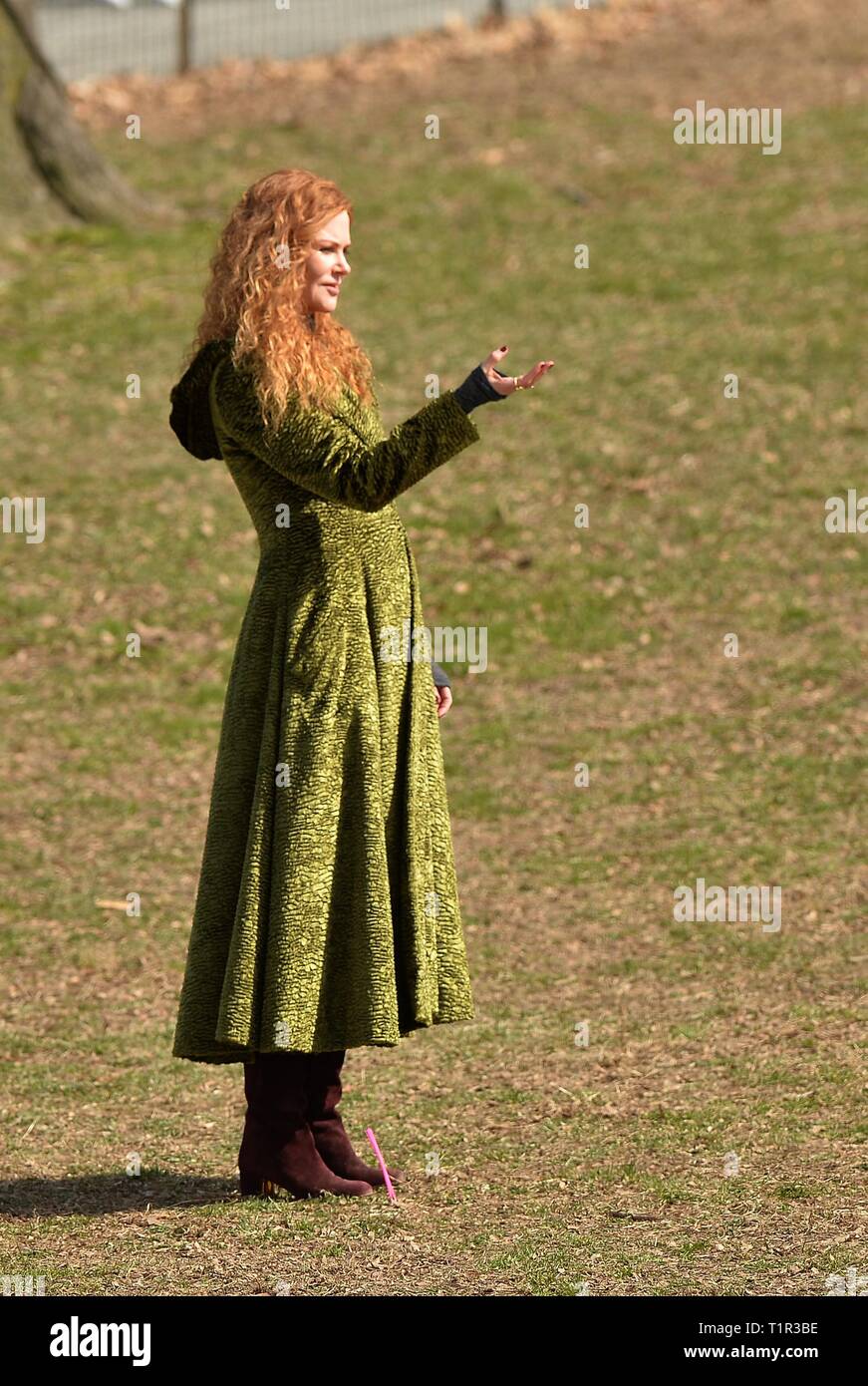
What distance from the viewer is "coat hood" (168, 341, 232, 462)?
4.71 meters

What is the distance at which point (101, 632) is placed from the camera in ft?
32.0

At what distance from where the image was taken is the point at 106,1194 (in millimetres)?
5129

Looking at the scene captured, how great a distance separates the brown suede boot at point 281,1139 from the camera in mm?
4770

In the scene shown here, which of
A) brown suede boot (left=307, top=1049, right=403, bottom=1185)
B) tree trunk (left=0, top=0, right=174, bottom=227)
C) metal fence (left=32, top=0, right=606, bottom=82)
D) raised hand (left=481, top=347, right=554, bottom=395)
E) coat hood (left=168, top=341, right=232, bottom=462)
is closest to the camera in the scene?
raised hand (left=481, top=347, right=554, bottom=395)

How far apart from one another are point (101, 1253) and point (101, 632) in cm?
547

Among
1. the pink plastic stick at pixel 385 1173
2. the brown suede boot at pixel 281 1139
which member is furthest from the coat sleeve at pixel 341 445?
the pink plastic stick at pixel 385 1173

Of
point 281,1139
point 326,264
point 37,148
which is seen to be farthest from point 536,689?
point 37,148

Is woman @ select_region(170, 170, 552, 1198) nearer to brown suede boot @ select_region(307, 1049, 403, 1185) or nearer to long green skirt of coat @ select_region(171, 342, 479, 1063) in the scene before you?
long green skirt of coat @ select_region(171, 342, 479, 1063)

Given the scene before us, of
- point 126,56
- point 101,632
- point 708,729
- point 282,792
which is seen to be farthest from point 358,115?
point 282,792

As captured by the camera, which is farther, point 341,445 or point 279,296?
point 279,296

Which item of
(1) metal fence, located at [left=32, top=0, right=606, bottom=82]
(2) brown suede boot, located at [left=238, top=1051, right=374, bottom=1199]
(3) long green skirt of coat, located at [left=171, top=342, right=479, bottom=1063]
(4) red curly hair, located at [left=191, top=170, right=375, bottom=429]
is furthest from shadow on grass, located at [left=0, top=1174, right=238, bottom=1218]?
(1) metal fence, located at [left=32, top=0, right=606, bottom=82]

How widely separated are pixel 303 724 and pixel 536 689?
4745 millimetres

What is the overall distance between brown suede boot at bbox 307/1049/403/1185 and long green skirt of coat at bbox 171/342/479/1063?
0.22 meters

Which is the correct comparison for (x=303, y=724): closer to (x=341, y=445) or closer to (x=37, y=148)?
(x=341, y=445)
